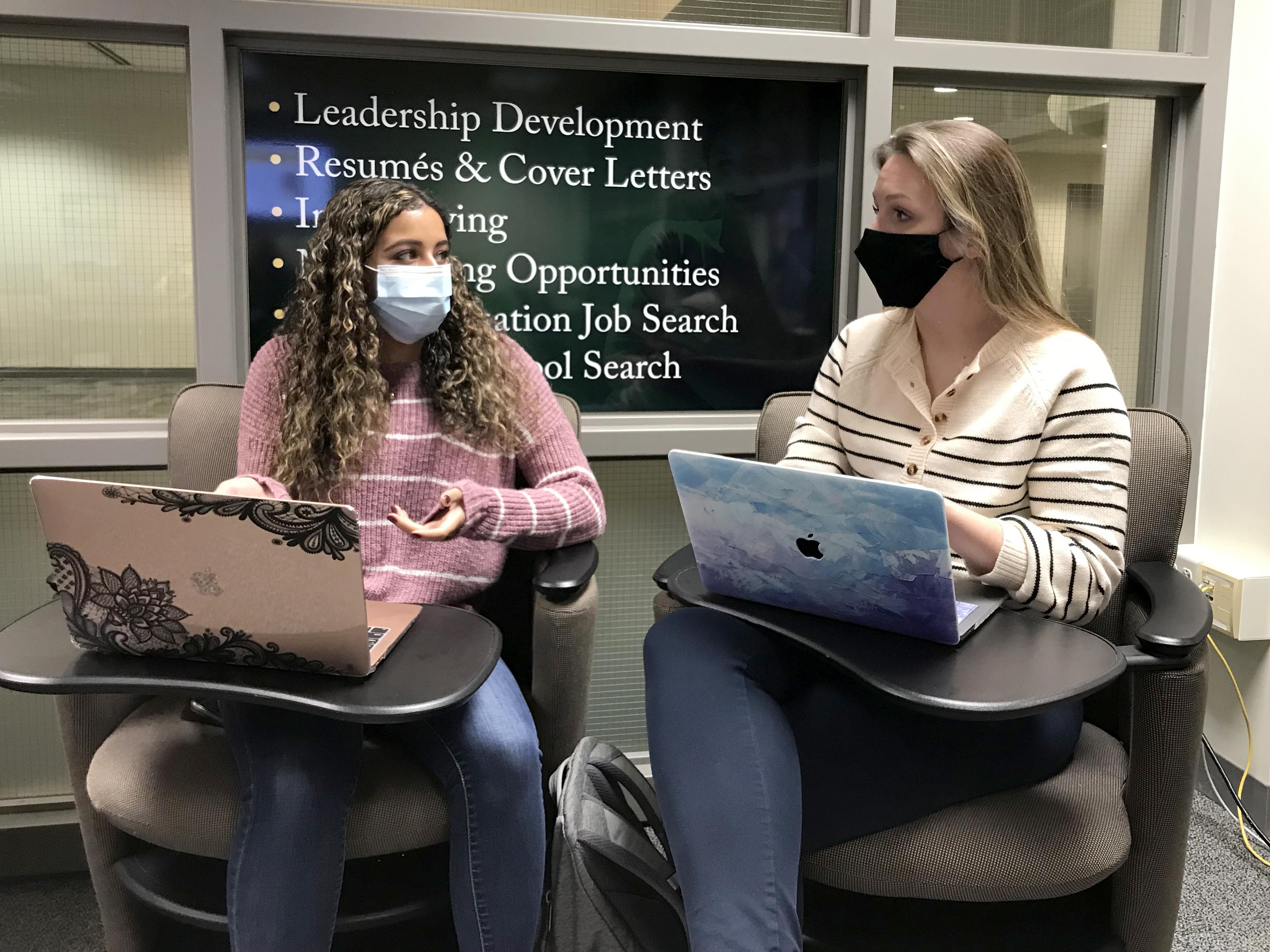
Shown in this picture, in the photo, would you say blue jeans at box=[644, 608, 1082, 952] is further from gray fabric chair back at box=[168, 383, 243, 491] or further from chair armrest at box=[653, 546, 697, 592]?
gray fabric chair back at box=[168, 383, 243, 491]

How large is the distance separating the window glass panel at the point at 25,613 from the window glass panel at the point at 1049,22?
1.88 metres

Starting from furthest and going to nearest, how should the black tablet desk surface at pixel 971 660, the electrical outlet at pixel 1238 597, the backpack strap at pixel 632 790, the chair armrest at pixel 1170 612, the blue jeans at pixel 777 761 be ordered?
the electrical outlet at pixel 1238 597 < the backpack strap at pixel 632 790 < the chair armrest at pixel 1170 612 < the blue jeans at pixel 777 761 < the black tablet desk surface at pixel 971 660

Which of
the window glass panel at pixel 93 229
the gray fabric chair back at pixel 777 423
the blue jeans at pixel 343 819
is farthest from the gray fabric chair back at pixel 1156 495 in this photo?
the window glass panel at pixel 93 229

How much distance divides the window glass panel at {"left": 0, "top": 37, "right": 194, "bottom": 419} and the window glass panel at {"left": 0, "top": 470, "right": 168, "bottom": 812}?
0.50 ft

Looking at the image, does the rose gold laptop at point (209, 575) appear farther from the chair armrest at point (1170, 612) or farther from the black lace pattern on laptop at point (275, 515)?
the chair armrest at point (1170, 612)

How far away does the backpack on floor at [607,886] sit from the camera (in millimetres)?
1251

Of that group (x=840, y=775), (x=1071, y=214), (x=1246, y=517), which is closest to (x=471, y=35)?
(x=1071, y=214)

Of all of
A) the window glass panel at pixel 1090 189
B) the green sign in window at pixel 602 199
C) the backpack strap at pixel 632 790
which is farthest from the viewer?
the window glass panel at pixel 1090 189

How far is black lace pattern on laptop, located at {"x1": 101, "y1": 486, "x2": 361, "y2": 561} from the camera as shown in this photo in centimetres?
106

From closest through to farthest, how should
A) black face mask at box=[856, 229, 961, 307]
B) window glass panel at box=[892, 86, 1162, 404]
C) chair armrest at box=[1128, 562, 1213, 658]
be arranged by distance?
chair armrest at box=[1128, 562, 1213, 658] → black face mask at box=[856, 229, 961, 307] → window glass panel at box=[892, 86, 1162, 404]

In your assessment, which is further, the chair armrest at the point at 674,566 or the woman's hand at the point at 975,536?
the chair armrest at the point at 674,566

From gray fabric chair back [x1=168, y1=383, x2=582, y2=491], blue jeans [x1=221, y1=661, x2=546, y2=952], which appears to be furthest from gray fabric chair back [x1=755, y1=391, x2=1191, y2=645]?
gray fabric chair back [x1=168, y1=383, x2=582, y2=491]

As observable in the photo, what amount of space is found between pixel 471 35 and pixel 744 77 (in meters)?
0.58

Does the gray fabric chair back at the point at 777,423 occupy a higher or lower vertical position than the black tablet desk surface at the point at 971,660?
higher
